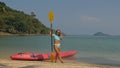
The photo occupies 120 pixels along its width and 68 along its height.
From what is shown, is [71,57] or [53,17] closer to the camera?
[53,17]

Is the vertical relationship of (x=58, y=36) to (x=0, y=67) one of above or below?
above

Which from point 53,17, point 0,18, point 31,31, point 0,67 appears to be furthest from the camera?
point 31,31

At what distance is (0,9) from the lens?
161m

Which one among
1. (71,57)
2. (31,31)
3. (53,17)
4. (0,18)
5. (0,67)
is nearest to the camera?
(0,67)

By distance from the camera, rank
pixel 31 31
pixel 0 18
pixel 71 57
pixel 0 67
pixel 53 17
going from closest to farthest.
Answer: pixel 0 67 < pixel 53 17 < pixel 71 57 < pixel 0 18 < pixel 31 31

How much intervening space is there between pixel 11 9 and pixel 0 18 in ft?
139

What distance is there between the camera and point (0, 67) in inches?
574

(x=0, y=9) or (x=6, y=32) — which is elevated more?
(x=0, y=9)

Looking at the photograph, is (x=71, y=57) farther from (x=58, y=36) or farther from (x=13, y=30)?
(x=13, y=30)

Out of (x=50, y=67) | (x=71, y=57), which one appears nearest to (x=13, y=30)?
(x=71, y=57)

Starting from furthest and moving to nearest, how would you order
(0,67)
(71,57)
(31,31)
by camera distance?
(31,31) < (71,57) < (0,67)

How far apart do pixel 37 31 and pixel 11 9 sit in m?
21.4

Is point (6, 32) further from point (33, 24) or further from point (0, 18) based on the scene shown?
point (33, 24)

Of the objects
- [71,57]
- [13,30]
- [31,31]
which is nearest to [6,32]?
[13,30]
